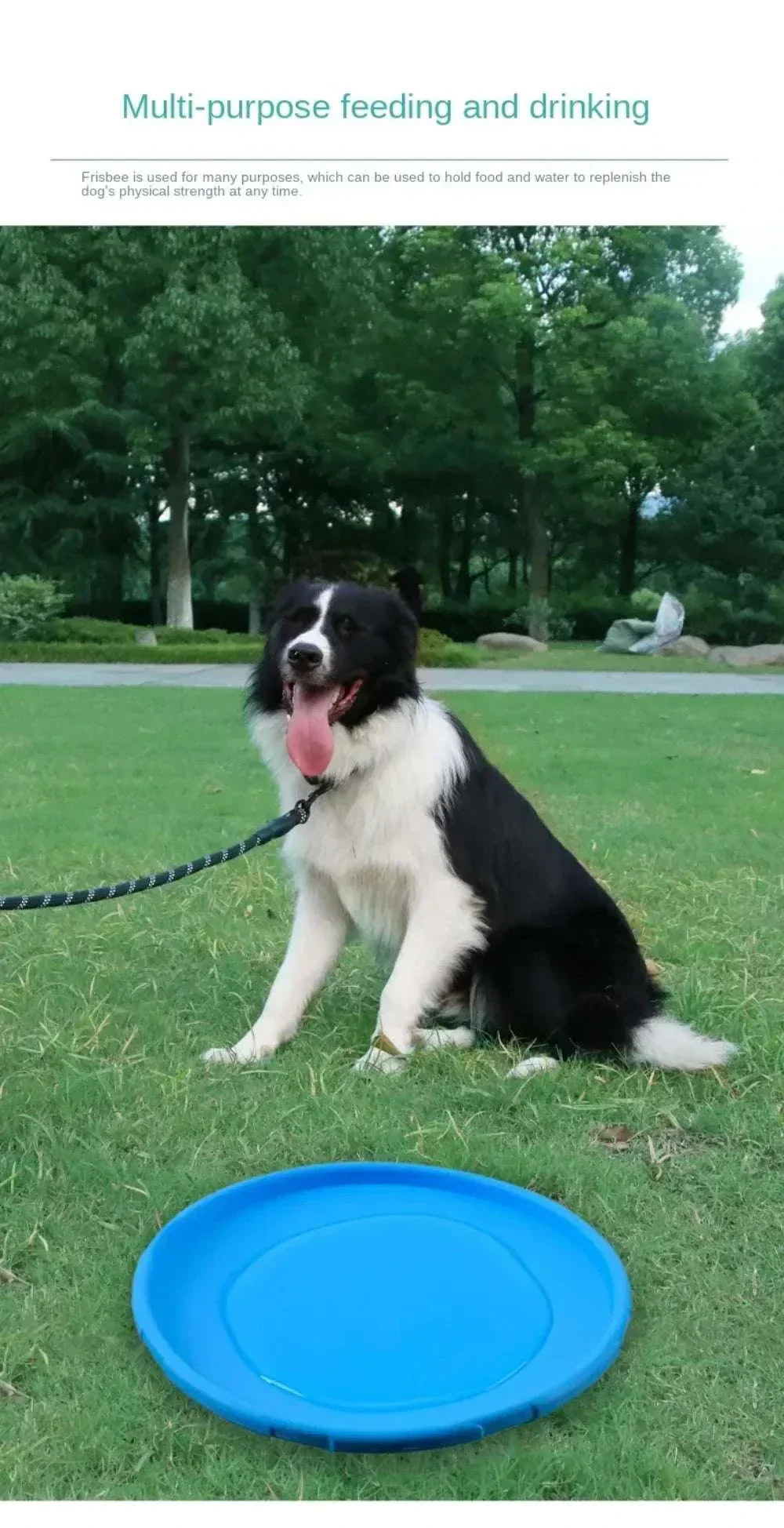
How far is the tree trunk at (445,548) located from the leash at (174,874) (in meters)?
21.9

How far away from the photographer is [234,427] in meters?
19.6

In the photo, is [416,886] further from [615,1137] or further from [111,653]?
[111,653]

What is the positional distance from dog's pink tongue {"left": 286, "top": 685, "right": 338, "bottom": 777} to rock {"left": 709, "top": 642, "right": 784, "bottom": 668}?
53.3 feet

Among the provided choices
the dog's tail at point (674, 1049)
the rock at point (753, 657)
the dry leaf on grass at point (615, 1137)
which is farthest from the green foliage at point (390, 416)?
the dry leaf on grass at point (615, 1137)

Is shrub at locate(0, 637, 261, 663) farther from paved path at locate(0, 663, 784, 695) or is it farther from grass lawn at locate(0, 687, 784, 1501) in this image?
grass lawn at locate(0, 687, 784, 1501)

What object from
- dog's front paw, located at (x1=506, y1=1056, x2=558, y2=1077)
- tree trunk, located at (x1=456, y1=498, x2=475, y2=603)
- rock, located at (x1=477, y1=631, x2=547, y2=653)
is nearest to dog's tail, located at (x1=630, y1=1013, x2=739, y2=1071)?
dog's front paw, located at (x1=506, y1=1056, x2=558, y2=1077)

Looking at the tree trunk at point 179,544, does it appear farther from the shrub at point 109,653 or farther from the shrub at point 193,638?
the shrub at point 109,653

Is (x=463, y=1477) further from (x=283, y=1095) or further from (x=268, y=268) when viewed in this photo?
(x=268, y=268)

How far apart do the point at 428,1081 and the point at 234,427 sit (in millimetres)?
Answer: 18465

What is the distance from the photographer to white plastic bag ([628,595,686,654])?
20492mm

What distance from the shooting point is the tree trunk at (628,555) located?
86.9 ft

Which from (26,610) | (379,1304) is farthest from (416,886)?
(26,610)

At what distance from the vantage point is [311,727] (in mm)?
2768

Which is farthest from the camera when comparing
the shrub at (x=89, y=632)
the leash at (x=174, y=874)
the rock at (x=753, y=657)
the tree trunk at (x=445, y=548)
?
the tree trunk at (x=445, y=548)
